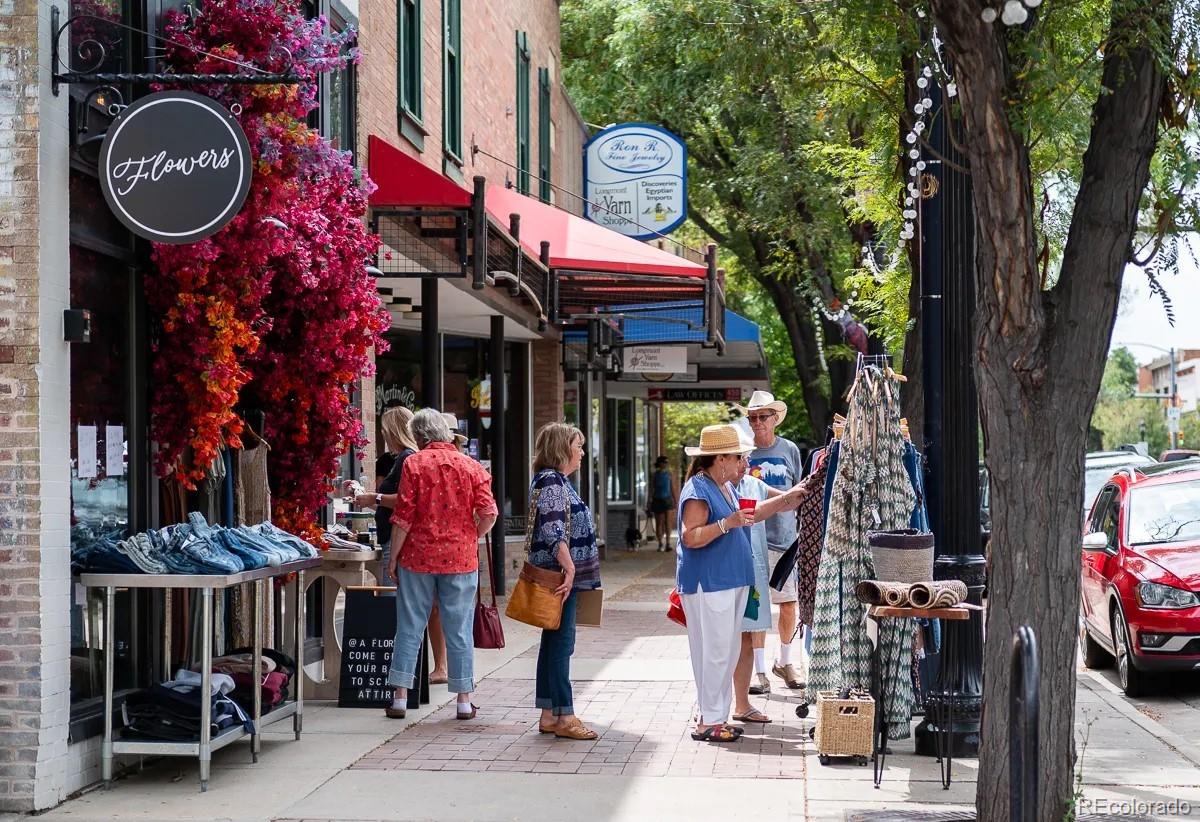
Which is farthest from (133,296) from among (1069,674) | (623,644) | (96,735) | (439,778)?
(623,644)

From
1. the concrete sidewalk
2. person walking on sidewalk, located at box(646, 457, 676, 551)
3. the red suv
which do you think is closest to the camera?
the concrete sidewalk

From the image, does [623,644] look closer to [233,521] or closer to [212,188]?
[233,521]

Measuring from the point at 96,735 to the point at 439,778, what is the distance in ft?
5.49

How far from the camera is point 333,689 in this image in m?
9.66

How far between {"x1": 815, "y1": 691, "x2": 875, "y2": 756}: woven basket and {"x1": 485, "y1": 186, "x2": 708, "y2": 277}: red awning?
7605 millimetres

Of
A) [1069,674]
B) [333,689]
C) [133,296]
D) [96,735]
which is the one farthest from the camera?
[333,689]

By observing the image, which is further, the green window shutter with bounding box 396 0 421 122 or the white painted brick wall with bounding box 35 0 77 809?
the green window shutter with bounding box 396 0 421 122

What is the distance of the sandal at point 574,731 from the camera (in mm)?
8492

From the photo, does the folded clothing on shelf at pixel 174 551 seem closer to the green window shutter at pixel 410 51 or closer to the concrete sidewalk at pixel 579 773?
the concrete sidewalk at pixel 579 773

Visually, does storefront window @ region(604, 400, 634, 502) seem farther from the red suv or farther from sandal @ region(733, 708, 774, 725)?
sandal @ region(733, 708, 774, 725)

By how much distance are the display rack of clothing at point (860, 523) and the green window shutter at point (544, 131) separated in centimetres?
1407

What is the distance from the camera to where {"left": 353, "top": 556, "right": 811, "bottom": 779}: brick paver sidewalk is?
7801 mm

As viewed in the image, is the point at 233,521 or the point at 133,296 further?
the point at 233,521

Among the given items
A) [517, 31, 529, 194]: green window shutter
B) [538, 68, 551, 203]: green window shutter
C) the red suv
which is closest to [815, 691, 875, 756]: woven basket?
the red suv
